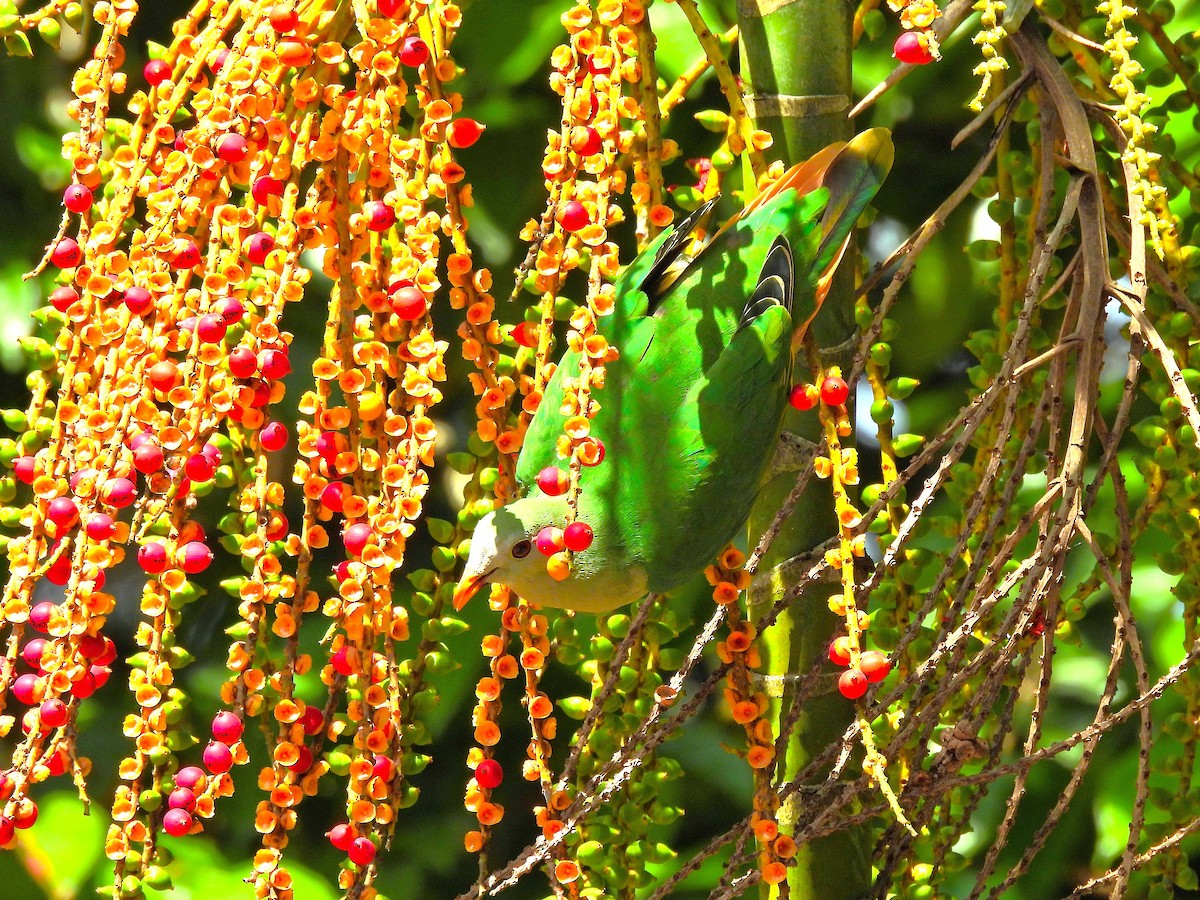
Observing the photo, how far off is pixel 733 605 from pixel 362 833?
0.94 feet

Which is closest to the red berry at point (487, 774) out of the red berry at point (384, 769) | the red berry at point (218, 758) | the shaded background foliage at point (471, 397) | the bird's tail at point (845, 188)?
the red berry at point (384, 769)

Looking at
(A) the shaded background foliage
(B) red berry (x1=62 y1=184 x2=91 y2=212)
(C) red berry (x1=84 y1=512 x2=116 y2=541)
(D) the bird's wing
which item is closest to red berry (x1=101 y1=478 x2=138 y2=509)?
(C) red berry (x1=84 y1=512 x2=116 y2=541)

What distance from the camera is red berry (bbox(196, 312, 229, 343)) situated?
0.75m

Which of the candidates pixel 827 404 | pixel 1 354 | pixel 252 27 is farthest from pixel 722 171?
pixel 1 354

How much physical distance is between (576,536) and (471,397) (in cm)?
77

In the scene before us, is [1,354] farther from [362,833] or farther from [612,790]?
[612,790]

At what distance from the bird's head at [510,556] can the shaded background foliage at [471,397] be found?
0.47 meters

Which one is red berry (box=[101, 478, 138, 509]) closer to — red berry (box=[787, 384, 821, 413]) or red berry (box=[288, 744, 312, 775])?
red berry (box=[288, 744, 312, 775])

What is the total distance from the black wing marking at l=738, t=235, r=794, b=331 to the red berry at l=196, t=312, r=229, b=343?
344mm

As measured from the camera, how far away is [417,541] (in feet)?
5.06

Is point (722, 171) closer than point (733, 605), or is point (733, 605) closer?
point (733, 605)

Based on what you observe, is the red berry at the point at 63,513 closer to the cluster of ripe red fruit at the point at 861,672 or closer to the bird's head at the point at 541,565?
the bird's head at the point at 541,565

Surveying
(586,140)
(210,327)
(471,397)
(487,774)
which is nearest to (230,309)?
(210,327)

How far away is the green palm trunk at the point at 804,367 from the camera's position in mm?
918
